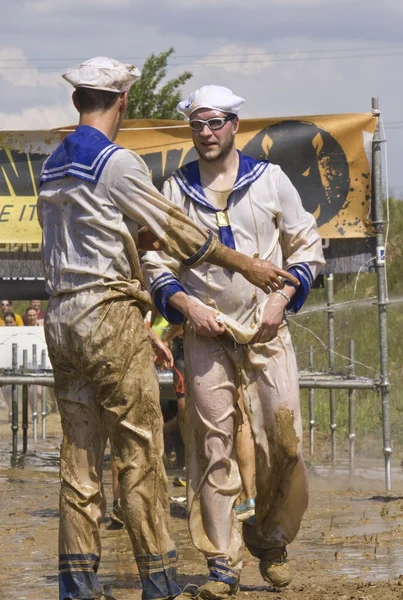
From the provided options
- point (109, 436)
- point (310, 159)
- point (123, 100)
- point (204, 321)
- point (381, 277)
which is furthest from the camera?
point (310, 159)

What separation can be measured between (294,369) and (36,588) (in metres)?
1.66

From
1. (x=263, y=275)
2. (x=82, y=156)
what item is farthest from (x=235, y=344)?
(x=82, y=156)

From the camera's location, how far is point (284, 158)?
10398 millimetres

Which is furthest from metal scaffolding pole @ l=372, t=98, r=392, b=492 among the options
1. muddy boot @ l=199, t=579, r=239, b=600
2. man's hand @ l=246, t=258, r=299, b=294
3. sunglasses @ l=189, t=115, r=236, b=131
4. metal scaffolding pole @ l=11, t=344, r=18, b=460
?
man's hand @ l=246, t=258, r=299, b=294

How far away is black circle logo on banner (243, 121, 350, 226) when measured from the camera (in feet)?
33.5

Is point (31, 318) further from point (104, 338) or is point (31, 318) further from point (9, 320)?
point (104, 338)

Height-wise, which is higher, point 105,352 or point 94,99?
point 94,99

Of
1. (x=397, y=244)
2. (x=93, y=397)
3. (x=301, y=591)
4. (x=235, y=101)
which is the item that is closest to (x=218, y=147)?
(x=235, y=101)

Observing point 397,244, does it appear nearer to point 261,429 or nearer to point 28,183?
point 28,183

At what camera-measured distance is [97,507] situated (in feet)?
17.4

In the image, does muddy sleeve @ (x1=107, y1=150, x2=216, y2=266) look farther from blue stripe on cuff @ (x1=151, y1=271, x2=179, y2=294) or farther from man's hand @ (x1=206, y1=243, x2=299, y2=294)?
blue stripe on cuff @ (x1=151, y1=271, x2=179, y2=294)

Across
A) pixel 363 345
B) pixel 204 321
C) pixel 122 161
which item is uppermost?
pixel 122 161

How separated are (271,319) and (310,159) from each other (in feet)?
14.6

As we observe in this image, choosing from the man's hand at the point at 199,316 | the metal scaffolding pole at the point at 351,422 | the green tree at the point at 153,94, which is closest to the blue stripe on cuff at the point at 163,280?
the man's hand at the point at 199,316
